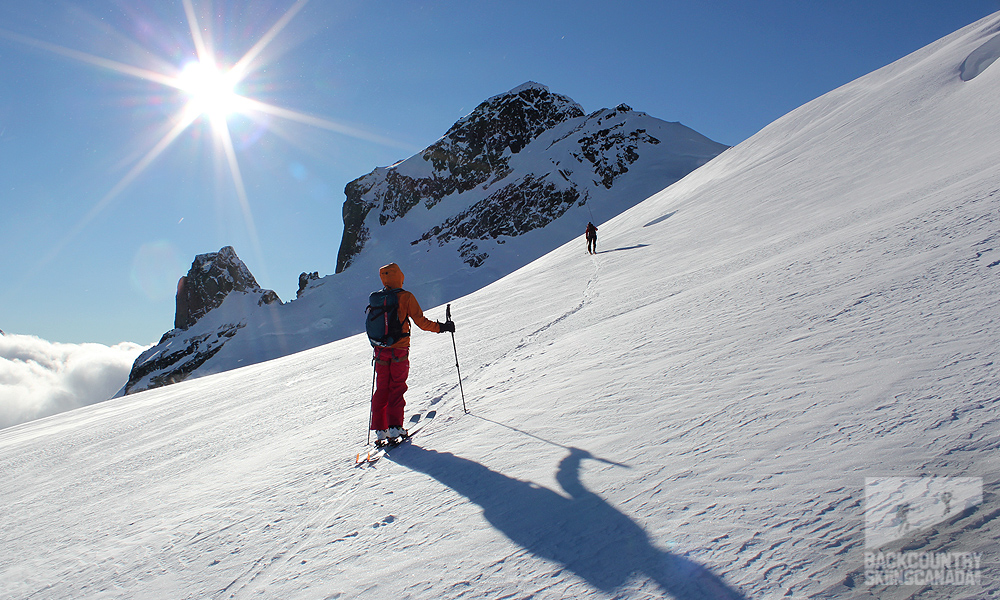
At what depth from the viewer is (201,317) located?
96688mm

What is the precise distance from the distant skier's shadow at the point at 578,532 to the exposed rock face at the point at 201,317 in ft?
308

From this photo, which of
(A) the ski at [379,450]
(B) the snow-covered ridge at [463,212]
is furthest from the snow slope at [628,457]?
(B) the snow-covered ridge at [463,212]

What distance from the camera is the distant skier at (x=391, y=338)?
13.2 feet

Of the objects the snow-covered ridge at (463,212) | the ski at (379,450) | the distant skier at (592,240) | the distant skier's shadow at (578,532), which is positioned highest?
the snow-covered ridge at (463,212)

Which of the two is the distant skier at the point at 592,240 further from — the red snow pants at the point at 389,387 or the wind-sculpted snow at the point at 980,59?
A: the red snow pants at the point at 389,387

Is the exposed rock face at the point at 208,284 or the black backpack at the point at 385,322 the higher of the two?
the exposed rock face at the point at 208,284

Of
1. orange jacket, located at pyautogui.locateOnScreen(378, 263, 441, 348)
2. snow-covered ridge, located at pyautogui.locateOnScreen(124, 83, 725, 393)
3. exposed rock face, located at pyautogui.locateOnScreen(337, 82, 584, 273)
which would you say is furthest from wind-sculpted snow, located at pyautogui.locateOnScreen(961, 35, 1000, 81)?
exposed rock face, located at pyautogui.locateOnScreen(337, 82, 584, 273)

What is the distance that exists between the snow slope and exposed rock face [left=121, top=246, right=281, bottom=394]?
91.3 metres

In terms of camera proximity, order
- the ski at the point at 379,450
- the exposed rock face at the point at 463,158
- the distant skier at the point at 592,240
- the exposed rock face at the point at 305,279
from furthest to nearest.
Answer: the exposed rock face at the point at 463,158 → the exposed rock face at the point at 305,279 → the distant skier at the point at 592,240 → the ski at the point at 379,450

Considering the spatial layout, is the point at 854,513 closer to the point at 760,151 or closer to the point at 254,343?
the point at 760,151

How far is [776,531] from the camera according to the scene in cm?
159

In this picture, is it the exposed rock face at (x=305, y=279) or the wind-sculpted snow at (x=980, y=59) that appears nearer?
the wind-sculpted snow at (x=980, y=59)

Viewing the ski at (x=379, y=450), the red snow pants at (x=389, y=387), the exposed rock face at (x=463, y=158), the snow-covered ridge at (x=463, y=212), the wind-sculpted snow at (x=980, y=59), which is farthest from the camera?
the exposed rock face at (x=463, y=158)

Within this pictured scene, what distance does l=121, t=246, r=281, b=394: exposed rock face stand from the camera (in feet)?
283
